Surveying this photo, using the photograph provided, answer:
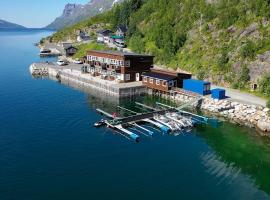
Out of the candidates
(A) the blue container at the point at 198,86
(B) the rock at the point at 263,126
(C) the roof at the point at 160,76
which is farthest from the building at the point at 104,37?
(B) the rock at the point at 263,126

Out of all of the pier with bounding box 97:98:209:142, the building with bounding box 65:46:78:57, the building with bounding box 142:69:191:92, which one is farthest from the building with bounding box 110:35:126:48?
the pier with bounding box 97:98:209:142

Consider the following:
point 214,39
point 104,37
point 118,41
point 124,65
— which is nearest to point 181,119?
point 124,65

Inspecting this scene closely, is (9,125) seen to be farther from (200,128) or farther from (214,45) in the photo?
(214,45)

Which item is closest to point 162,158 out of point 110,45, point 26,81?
point 26,81

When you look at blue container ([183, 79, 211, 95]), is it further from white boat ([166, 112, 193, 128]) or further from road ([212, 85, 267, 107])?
white boat ([166, 112, 193, 128])

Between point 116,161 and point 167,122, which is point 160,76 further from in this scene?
point 116,161

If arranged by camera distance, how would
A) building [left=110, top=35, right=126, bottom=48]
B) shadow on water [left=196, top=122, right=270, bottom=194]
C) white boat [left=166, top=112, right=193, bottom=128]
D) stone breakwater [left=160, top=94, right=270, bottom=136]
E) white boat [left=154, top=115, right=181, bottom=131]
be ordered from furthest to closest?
1. building [left=110, top=35, right=126, bottom=48]
2. white boat [left=166, top=112, right=193, bottom=128]
3. stone breakwater [left=160, top=94, right=270, bottom=136]
4. white boat [left=154, top=115, right=181, bottom=131]
5. shadow on water [left=196, top=122, right=270, bottom=194]
